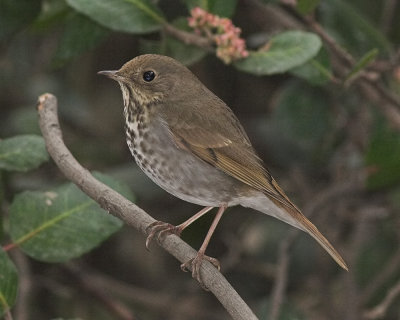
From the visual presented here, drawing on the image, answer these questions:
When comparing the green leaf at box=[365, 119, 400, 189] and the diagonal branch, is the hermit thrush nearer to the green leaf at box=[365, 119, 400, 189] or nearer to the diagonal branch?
the diagonal branch

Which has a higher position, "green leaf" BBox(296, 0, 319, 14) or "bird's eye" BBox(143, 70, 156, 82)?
"green leaf" BBox(296, 0, 319, 14)

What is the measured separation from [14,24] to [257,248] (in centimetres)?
201

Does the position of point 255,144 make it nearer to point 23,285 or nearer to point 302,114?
point 302,114

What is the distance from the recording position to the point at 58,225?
356cm

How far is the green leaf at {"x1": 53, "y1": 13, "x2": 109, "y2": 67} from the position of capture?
13.7ft

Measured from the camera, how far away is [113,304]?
4676mm

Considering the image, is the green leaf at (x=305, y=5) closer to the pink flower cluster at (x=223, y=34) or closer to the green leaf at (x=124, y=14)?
the pink flower cluster at (x=223, y=34)

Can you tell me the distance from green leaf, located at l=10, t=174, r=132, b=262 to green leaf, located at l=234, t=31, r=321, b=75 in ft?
2.46

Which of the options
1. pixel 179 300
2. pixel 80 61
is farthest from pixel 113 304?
pixel 80 61

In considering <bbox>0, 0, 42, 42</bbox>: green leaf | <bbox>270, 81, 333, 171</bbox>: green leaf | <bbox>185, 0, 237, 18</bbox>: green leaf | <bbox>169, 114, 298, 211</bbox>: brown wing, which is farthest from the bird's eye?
<bbox>270, 81, 333, 171</bbox>: green leaf

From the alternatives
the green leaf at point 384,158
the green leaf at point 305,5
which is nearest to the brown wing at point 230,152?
the green leaf at point 305,5

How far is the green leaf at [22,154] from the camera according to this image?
347 centimetres

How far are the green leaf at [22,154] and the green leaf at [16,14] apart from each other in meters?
0.84

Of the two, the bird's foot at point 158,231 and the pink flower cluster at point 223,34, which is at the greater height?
the pink flower cluster at point 223,34
